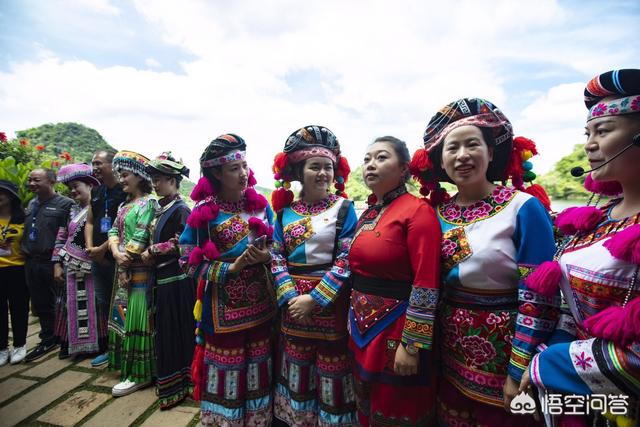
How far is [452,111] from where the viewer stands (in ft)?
5.68

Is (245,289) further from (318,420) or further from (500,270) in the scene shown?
(500,270)

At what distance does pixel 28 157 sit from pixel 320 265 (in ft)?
36.2

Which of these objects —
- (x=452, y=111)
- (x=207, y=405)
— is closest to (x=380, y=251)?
(x=452, y=111)

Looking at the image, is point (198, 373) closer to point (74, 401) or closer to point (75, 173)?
point (74, 401)

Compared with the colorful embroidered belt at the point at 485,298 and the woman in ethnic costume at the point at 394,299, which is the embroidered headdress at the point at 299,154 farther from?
the colorful embroidered belt at the point at 485,298

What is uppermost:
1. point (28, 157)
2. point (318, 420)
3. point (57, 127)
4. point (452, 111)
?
point (57, 127)

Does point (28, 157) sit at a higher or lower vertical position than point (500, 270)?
higher

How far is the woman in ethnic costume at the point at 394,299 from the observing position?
159cm

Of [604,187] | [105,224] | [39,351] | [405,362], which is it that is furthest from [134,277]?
[604,187]

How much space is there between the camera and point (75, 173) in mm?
4059

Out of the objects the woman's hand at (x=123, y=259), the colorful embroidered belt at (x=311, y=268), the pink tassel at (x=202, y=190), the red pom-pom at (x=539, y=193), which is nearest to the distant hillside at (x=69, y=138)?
the woman's hand at (x=123, y=259)

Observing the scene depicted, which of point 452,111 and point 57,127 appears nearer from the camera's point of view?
point 452,111

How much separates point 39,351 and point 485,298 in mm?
5592

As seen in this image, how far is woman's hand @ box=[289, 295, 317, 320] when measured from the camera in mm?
2123
